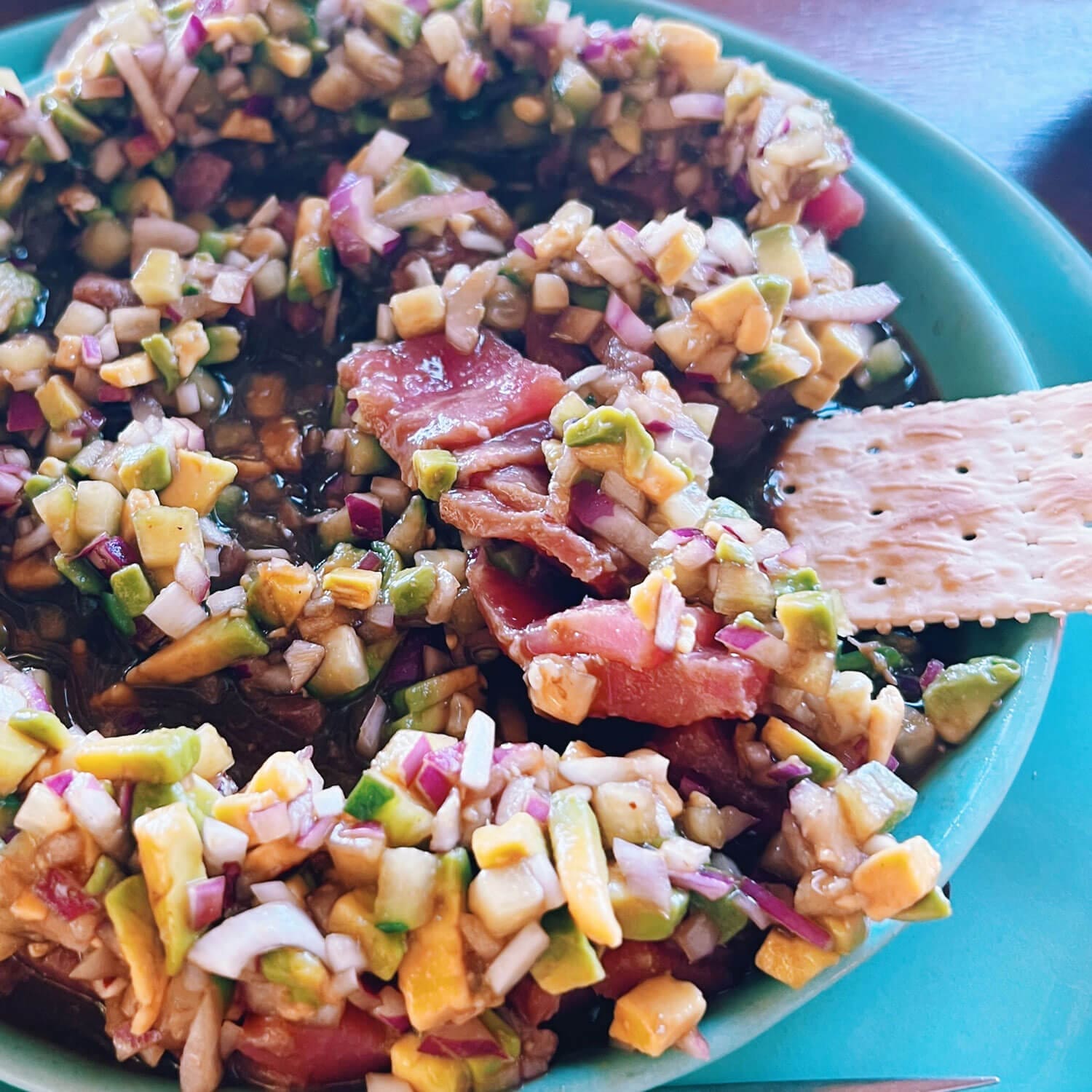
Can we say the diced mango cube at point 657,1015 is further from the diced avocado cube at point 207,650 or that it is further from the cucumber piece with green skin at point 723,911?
the diced avocado cube at point 207,650

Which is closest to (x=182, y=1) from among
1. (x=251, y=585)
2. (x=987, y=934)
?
(x=251, y=585)

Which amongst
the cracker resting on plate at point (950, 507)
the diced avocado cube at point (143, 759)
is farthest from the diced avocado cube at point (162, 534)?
the cracker resting on plate at point (950, 507)

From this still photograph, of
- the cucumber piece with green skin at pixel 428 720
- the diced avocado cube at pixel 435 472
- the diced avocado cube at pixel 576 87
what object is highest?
the diced avocado cube at pixel 576 87

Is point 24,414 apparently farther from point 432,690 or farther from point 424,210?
point 432,690

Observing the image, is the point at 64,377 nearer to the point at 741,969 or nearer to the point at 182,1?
the point at 182,1

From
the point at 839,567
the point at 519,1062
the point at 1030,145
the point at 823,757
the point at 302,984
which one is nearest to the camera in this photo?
the point at 302,984

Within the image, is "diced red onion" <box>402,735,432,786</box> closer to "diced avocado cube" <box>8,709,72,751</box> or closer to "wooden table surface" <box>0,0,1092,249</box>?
"diced avocado cube" <box>8,709,72,751</box>

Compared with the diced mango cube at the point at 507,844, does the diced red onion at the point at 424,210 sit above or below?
above
